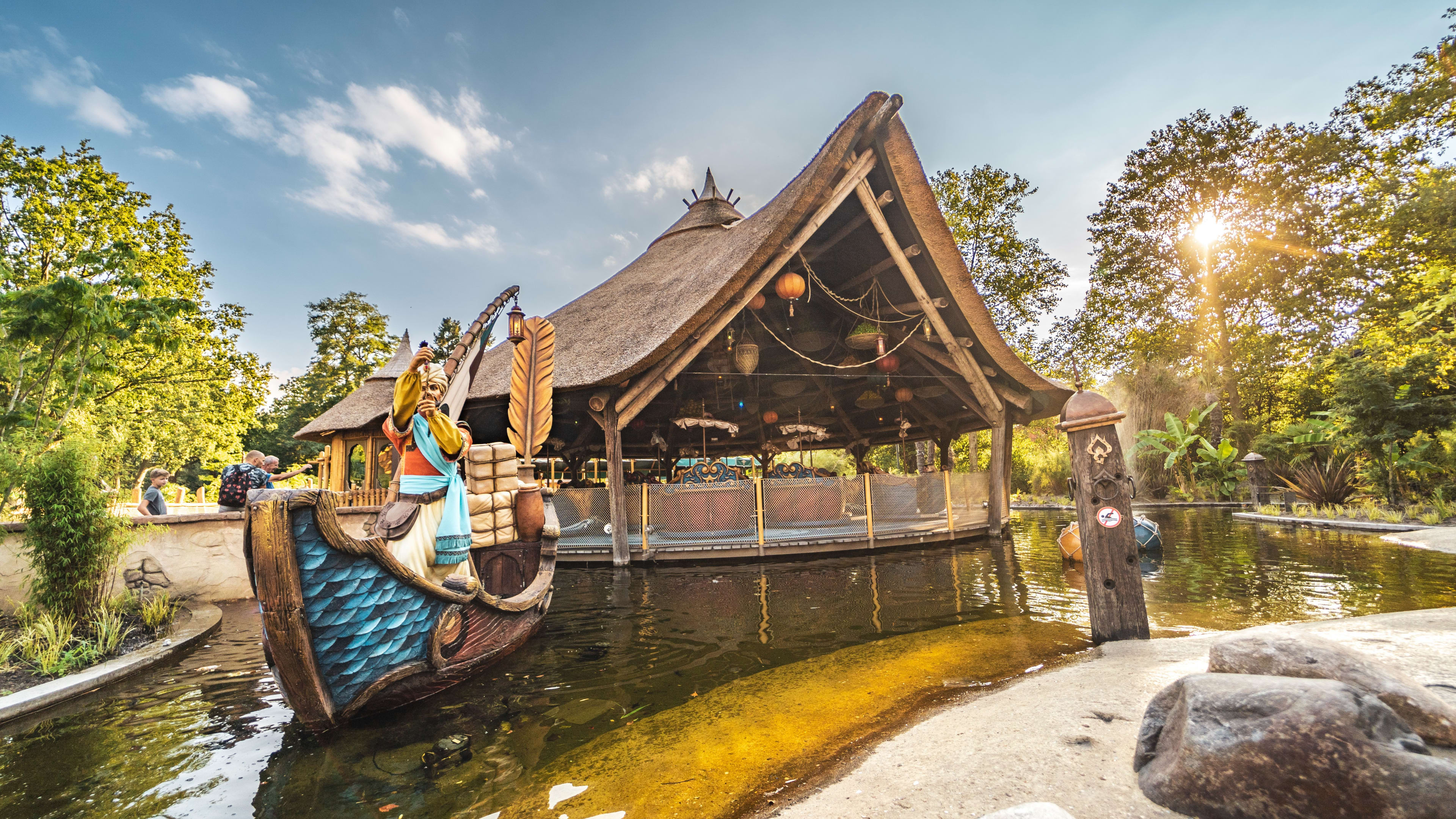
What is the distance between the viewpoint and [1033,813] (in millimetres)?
1623

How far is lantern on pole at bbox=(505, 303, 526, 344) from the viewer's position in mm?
7539

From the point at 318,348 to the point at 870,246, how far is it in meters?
34.9

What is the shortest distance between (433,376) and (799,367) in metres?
9.67

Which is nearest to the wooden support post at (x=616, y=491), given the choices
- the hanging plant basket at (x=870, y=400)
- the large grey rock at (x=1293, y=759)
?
the hanging plant basket at (x=870, y=400)

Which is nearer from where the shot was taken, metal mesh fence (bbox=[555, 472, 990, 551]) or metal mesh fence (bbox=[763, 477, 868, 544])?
metal mesh fence (bbox=[555, 472, 990, 551])

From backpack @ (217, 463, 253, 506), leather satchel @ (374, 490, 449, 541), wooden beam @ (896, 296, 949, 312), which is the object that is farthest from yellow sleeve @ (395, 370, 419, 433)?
wooden beam @ (896, 296, 949, 312)

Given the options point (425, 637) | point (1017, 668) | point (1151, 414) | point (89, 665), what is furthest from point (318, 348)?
point (1151, 414)

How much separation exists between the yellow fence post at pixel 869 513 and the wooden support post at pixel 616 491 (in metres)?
4.13

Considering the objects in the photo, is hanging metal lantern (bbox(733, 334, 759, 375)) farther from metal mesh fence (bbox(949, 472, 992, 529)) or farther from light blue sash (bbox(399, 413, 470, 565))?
light blue sash (bbox(399, 413, 470, 565))

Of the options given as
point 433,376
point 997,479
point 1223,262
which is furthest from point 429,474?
point 1223,262

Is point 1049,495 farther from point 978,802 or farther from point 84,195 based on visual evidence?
point 84,195

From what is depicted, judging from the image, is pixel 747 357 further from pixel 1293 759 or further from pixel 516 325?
pixel 1293 759

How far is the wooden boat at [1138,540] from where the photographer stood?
8477 millimetres

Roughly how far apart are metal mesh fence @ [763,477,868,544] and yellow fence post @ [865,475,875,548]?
4.9 inches
